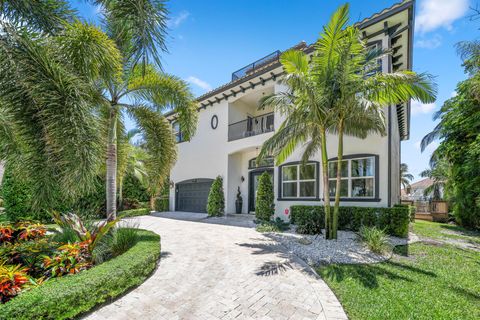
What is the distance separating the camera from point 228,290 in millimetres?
4207

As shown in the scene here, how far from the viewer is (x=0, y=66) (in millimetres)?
4027

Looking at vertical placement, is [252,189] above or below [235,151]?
below

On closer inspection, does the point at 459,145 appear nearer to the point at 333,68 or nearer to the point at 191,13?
the point at 333,68

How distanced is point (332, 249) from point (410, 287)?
8.00 ft

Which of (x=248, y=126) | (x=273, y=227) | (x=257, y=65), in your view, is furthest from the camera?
(x=257, y=65)

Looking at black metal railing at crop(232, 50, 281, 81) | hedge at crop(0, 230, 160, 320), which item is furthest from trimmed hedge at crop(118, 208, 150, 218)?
hedge at crop(0, 230, 160, 320)

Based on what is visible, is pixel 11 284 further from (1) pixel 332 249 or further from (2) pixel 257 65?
(2) pixel 257 65

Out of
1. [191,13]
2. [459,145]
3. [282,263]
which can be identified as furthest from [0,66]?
[459,145]

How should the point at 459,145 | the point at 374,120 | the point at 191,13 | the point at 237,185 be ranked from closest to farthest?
the point at 191,13
the point at 374,120
the point at 459,145
the point at 237,185

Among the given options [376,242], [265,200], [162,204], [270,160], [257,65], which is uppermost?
[257,65]

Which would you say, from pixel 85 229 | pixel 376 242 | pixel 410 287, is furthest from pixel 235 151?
pixel 410 287

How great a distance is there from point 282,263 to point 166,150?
14.9 ft

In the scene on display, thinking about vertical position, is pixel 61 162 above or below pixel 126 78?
below

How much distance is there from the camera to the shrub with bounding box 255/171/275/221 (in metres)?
12.2
